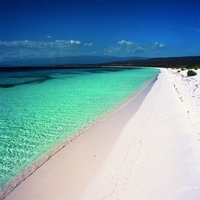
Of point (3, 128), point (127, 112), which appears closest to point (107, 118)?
point (127, 112)

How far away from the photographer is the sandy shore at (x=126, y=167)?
2.84 m

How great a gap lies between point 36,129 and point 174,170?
13.2 ft

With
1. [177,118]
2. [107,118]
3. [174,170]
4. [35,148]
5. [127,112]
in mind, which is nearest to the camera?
[174,170]

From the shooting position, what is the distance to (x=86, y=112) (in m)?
7.72

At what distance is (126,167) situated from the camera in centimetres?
349

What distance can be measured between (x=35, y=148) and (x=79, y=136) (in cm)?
116

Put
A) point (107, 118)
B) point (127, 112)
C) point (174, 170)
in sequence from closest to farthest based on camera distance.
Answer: point (174, 170) < point (107, 118) < point (127, 112)

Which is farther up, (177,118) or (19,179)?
(177,118)

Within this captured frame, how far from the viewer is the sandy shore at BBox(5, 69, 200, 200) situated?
2.84 metres

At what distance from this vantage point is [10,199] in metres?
2.92

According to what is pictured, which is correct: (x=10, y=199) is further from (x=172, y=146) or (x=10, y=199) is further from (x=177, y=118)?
(x=177, y=118)

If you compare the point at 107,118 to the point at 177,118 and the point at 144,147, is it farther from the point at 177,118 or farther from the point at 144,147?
the point at 144,147

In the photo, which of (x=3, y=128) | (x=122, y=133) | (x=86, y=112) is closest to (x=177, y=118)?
(x=122, y=133)

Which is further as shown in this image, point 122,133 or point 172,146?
point 122,133
